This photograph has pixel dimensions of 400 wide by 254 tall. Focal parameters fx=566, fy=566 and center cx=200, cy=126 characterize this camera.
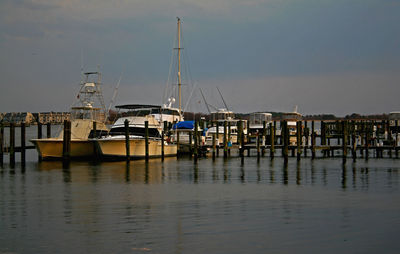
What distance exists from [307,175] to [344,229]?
1588 cm

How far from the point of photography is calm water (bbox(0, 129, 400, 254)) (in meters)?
15.2

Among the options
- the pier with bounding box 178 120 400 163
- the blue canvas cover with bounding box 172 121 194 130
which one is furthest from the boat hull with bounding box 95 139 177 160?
the blue canvas cover with bounding box 172 121 194 130

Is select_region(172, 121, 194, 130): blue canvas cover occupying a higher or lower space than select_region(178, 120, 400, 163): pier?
higher

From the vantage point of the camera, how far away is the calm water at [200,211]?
15.2 metres

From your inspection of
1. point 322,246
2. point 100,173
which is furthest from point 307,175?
point 322,246

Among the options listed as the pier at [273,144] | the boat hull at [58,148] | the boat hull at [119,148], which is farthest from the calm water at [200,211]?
the boat hull at [58,148]

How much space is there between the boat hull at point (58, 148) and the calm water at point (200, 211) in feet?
23.8

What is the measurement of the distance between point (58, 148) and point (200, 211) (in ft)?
80.2

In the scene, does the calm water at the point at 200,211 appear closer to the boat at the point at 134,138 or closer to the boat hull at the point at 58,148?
the boat at the point at 134,138

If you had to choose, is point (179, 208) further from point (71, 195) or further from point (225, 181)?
point (225, 181)

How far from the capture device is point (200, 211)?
20172 mm

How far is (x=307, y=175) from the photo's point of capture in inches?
1289

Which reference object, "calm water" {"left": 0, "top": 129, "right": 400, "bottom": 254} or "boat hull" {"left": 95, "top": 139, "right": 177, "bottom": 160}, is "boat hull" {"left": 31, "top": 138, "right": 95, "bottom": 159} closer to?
"boat hull" {"left": 95, "top": 139, "right": 177, "bottom": 160}

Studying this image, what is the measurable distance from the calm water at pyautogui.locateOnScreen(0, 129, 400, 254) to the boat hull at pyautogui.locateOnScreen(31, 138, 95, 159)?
726 centimetres
